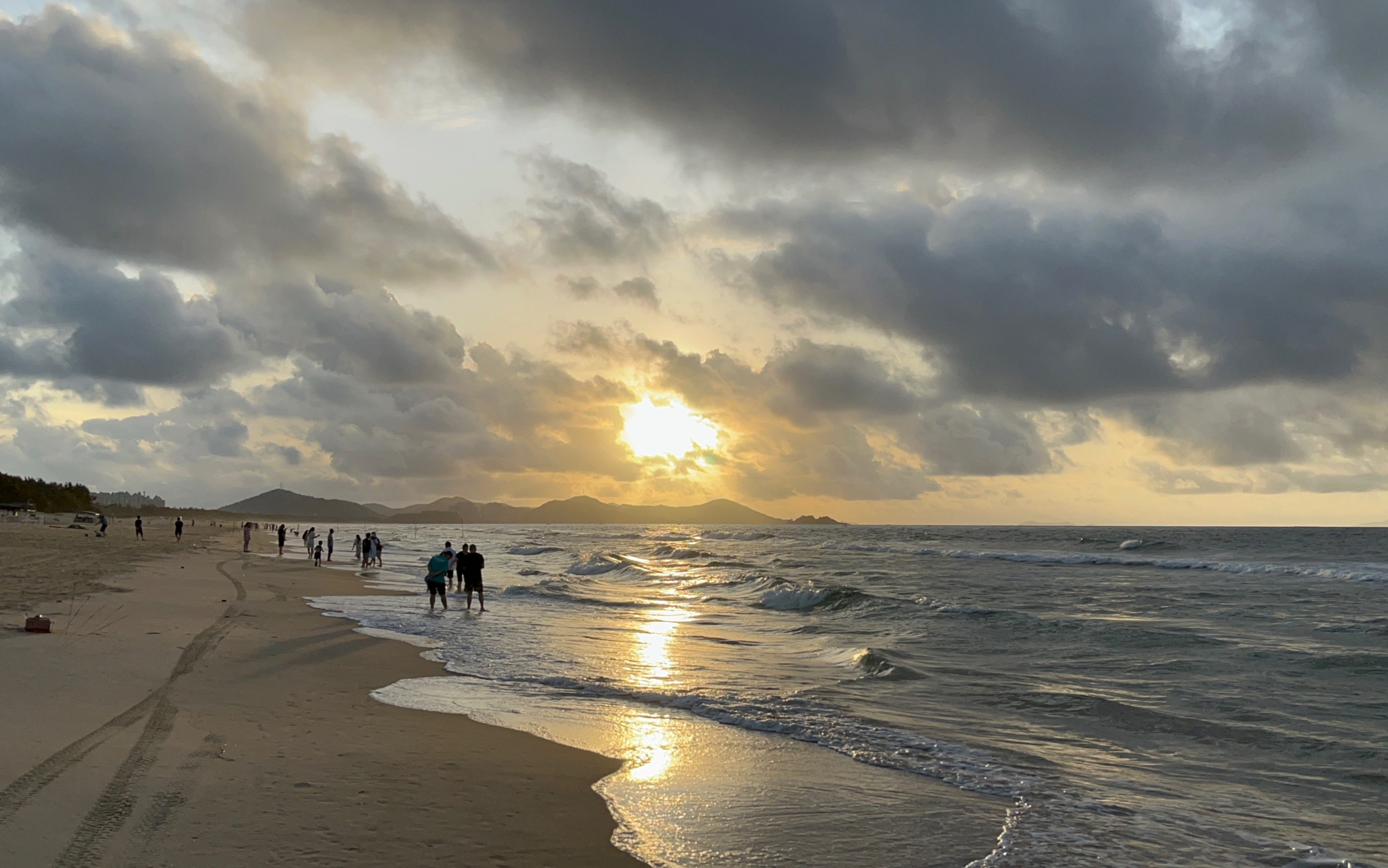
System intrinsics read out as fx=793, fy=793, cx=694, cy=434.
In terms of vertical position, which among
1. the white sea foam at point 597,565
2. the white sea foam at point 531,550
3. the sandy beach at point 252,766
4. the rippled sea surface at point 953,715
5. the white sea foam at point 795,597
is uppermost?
the sandy beach at point 252,766

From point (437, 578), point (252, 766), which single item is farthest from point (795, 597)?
point (252, 766)

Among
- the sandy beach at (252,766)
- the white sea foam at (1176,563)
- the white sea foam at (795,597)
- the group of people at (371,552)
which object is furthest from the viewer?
the group of people at (371,552)

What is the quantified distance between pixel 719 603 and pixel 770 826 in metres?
24.5

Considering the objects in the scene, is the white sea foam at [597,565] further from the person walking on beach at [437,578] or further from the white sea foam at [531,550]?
the person walking on beach at [437,578]

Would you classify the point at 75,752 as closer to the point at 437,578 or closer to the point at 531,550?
the point at 437,578

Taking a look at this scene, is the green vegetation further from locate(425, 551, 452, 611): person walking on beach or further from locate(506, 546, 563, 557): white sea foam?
locate(425, 551, 452, 611): person walking on beach

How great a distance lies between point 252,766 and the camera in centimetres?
748

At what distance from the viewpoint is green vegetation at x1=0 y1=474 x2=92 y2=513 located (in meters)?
101

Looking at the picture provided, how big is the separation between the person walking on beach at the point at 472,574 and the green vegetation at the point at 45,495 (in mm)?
102830

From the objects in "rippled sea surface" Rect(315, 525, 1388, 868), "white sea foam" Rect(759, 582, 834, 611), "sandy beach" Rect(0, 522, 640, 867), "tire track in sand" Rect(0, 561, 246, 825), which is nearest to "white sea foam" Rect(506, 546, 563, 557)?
"white sea foam" Rect(759, 582, 834, 611)

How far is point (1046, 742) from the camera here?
411 inches

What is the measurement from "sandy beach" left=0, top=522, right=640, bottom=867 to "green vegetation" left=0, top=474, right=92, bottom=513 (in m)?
112

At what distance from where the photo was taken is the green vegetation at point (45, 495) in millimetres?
Result: 101125

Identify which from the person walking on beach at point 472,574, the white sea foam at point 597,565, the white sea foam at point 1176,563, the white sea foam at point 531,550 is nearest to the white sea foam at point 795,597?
the person walking on beach at point 472,574
